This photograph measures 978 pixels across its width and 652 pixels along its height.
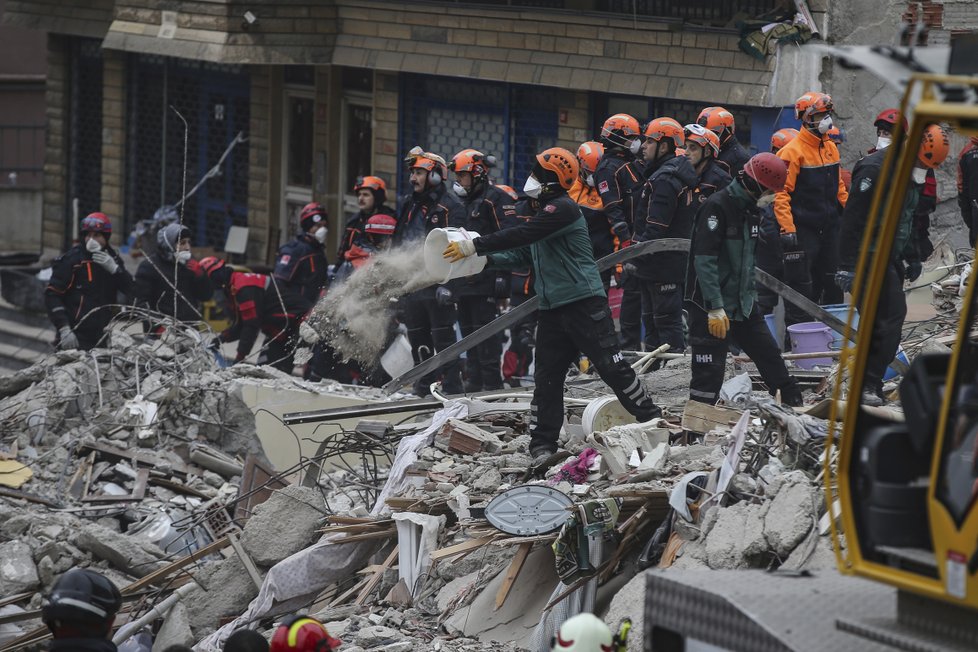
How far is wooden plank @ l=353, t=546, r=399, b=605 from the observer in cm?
867

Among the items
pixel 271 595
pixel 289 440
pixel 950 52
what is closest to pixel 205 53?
pixel 289 440

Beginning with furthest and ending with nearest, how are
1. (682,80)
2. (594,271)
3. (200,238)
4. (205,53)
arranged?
(200,238) < (205,53) < (682,80) < (594,271)

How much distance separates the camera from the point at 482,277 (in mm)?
13219

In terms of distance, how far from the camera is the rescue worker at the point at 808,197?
41.0 ft

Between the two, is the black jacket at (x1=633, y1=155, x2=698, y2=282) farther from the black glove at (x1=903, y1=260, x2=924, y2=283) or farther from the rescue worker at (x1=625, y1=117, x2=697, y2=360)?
the black glove at (x1=903, y1=260, x2=924, y2=283)

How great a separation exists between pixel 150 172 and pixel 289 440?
32.6 ft

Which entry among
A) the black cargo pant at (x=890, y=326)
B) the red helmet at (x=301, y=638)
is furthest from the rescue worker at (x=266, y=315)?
the red helmet at (x=301, y=638)

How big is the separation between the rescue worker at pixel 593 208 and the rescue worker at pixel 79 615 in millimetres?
8085

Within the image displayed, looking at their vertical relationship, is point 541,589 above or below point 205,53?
below

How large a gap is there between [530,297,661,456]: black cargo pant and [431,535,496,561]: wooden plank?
1.44 meters

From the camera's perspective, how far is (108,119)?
2133 centimetres

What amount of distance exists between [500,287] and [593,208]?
1033 millimetres

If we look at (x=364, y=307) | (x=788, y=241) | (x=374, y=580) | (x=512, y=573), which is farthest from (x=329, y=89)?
(x=512, y=573)

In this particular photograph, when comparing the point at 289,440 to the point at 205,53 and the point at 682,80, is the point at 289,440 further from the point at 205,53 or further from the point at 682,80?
the point at 205,53
